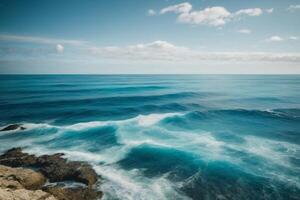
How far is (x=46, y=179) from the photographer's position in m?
15.8

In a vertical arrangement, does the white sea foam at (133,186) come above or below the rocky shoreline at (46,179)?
below

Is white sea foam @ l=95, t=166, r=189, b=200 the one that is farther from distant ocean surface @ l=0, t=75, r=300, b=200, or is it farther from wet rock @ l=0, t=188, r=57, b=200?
wet rock @ l=0, t=188, r=57, b=200

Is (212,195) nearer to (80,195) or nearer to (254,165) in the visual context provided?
(254,165)

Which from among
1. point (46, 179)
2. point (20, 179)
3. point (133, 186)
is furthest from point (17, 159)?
point (133, 186)

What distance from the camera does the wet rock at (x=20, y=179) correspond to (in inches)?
506

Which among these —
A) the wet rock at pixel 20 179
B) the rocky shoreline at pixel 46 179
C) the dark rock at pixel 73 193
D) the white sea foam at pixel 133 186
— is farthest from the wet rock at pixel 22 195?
the white sea foam at pixel 133 186

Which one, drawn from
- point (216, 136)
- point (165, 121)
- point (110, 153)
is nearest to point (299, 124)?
point (216, 136)

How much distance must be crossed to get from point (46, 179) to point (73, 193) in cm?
369

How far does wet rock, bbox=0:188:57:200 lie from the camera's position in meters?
10.9

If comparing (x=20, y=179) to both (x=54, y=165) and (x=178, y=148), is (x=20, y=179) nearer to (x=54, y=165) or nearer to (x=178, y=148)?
(x=54, y=165)

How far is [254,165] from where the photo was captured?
63.7ft

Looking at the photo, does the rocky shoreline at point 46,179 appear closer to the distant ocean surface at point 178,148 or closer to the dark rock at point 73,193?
the dark rock at point 73,193

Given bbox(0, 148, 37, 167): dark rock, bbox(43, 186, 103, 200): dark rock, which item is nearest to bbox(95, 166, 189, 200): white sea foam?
bbox(43, 186, 103, 200): dark rock

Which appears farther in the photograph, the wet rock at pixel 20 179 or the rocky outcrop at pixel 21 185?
the wet rock at pixel 20 179
